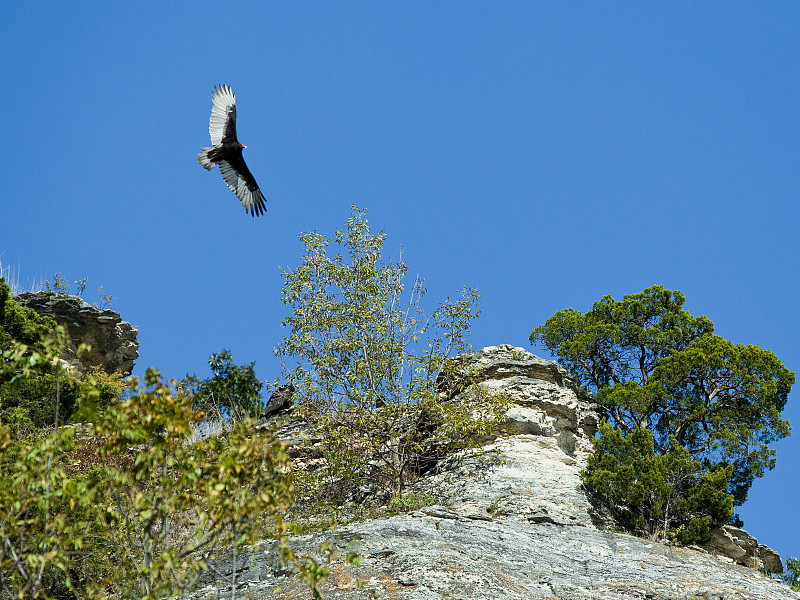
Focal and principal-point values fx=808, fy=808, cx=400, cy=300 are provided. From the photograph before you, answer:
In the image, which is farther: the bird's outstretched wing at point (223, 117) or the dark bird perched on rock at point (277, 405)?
the dark bird perched on rock at point (277, 405)

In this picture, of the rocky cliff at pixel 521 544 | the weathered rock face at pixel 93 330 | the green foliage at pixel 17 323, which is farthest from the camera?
the weathered rock face at pixel 93 330

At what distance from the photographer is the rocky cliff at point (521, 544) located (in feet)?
34.6

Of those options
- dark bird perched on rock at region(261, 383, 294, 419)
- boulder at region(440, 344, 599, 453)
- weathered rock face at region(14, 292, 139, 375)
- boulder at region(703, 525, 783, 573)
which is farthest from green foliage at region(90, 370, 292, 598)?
weathered rock face at region(14, 292, 139, 375)

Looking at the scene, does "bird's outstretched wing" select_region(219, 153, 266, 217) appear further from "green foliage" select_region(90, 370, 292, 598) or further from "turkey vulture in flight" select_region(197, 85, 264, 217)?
"green foliage" select_region(90, 370, 292, 598)

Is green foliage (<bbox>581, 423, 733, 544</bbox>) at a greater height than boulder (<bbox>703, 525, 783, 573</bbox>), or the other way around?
green foliage (<bbox>581, 423, 733, 544</bbox>)

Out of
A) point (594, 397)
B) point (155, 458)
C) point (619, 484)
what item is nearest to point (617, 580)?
point (619, 484)

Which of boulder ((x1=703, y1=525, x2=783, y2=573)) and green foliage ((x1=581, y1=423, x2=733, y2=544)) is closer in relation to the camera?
green foliage ((x1=581, y1=423, x2=733, y2=544))

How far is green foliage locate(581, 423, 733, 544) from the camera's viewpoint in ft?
56.9

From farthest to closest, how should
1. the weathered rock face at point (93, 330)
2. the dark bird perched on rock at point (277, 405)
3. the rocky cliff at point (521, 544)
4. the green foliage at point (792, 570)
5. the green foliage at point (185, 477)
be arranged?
1. the weathered rock face at point (93, 330)
2. the dark bird perched on rock at point (277, 405)
3. the green foliage at point (792, 570)
4. the rocky cliff at point (521, 544)
5. the green foliage at point (185, 477)

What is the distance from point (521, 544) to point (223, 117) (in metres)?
12.5

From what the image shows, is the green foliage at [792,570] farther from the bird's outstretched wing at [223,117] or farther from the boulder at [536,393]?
the bird's outstretched wing at [223,117]

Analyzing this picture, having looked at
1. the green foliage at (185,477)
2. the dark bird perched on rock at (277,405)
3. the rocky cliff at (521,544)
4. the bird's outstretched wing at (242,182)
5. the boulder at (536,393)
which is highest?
the bird's outstretched wing at (242,182)

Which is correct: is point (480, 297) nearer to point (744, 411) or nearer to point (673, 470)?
point (673, 470)

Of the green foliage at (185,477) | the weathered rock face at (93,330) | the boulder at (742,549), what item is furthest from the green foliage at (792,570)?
the weathered rock face at (93,330)
